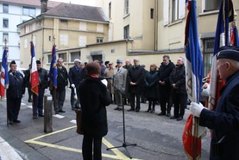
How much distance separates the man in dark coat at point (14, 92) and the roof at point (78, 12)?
35939 millimetres

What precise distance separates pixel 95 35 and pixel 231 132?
155 ft

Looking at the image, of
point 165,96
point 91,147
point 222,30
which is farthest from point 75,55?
point 222,30

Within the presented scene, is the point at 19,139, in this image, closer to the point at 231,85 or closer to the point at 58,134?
the point at 58,134

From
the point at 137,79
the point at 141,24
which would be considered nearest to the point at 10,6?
the point at 141,24

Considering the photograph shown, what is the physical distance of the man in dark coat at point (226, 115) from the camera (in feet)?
11.1

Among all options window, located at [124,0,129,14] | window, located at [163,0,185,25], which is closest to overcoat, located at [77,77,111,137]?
window, located at [163,0,185,25]

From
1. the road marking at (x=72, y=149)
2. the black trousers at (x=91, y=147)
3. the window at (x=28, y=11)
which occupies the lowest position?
the road marking at (x=72, y=149)

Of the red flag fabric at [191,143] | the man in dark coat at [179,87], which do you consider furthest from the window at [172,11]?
the red flag fabric at [191,143]

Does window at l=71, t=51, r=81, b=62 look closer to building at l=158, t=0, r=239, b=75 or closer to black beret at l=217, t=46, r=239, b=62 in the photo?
building at l=158, t=0, r=239, b=75

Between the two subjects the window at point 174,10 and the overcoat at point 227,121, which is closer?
the overcoat at point 227,121

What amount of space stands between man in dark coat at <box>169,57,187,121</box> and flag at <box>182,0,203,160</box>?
664 centimetres

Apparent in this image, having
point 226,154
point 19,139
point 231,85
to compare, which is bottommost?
point 19,139

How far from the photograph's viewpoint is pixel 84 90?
6.31 m

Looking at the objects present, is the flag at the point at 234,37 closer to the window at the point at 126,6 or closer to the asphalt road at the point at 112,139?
the asphalt road at the point at 112,139
